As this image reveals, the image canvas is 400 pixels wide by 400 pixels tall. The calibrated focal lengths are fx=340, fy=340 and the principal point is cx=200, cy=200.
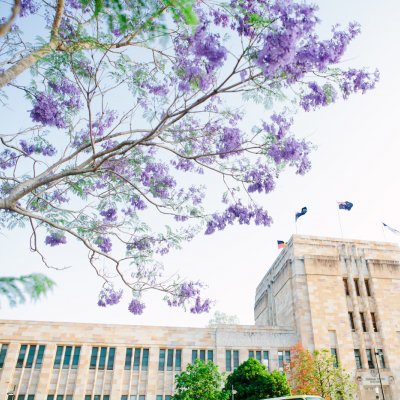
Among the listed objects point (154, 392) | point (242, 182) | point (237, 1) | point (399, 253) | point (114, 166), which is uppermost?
point (399, 253)

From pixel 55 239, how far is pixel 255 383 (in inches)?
702

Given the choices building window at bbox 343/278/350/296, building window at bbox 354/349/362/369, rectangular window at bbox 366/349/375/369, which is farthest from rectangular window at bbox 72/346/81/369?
building window at bbox 343/278/350/296

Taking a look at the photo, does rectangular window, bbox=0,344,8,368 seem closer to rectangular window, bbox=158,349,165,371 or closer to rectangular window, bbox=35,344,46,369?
rectangular window, bbox=35,344,46,369

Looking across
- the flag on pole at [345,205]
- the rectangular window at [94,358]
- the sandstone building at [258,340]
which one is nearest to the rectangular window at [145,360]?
the sandstone building at [258,340]

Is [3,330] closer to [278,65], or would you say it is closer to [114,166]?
[114,166]

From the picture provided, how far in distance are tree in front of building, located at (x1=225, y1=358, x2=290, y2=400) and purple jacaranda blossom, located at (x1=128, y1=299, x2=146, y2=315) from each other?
14570 millimetres

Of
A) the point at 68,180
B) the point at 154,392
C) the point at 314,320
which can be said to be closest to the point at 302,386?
the point at 314,320

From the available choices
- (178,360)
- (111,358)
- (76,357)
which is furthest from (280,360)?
(76,357)

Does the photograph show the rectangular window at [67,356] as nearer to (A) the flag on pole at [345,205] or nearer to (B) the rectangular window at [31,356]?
(B) the rectangular window at [31,356]

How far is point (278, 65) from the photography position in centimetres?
783

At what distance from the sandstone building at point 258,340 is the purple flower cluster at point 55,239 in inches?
902

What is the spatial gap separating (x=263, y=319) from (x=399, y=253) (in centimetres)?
2030

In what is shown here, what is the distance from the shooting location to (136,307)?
500 inches

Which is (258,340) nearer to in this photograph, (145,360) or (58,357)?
(145,360)
